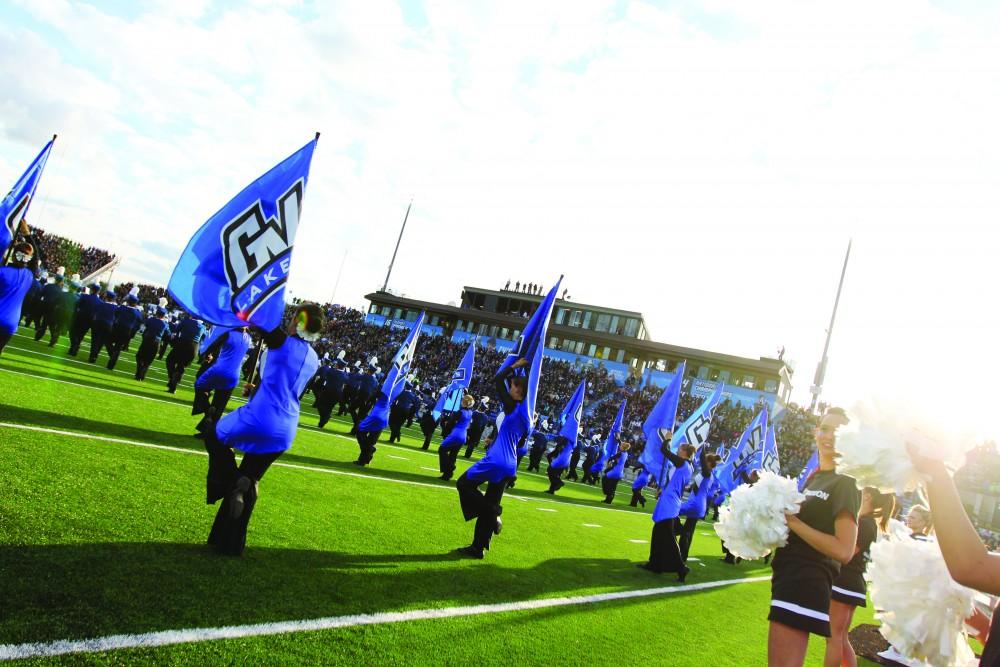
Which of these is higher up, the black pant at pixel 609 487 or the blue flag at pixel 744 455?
the blue flag at pixel 744 455

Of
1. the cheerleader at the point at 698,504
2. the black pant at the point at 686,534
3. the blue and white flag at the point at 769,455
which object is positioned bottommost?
the black pant at the point at 686,534

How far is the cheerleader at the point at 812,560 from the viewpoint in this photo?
10.5ft

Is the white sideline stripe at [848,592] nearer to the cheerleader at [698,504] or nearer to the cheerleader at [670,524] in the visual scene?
the cheerleader at [670,524]

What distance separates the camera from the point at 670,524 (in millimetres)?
8922

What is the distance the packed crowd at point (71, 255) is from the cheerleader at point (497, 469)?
1642 inches

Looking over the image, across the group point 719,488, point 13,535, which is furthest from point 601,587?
point 719,488

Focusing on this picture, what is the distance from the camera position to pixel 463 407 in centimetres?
1430

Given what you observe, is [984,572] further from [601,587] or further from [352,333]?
[352,333]

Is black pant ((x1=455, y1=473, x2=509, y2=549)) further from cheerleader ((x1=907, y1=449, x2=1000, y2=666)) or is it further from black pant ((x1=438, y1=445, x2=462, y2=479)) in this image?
black pant ((x1=438, y1=445, x2=462, y2=479))

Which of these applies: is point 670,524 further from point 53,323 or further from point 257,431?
point 53,323

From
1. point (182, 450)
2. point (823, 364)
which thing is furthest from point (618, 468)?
point (823, 364)

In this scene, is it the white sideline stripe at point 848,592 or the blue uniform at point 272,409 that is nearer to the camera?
the blue uniform at point 272,409

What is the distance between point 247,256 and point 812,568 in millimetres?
5120

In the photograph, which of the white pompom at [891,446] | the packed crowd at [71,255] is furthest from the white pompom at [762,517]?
the packed crowd at [71,255]
